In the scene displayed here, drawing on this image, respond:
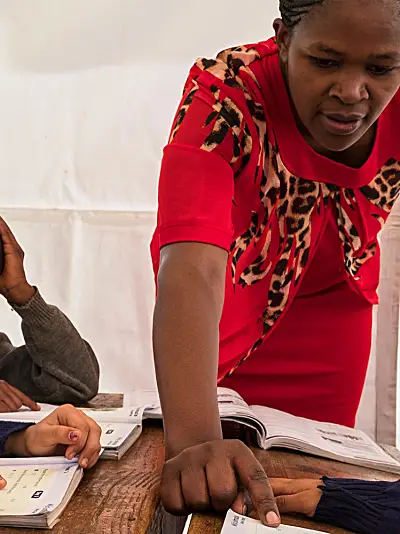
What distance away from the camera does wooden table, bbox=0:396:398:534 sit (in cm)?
64

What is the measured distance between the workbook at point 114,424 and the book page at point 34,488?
0.35 feet

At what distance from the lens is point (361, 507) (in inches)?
26.9

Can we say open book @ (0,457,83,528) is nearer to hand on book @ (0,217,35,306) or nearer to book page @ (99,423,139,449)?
book page @ (99,423,139,449)

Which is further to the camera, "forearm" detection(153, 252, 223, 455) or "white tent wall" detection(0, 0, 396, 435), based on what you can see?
"white tent wall" detection(0, 0, 396, 435)

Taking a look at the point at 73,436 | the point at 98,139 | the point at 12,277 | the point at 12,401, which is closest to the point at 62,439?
the point at 73,436

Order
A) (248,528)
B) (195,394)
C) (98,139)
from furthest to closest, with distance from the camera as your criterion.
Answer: (98,139) → (195,394) → (248,528)

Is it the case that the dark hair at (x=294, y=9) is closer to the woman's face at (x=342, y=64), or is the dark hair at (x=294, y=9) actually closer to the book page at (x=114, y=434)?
the woman's face at (x=342, y=64)

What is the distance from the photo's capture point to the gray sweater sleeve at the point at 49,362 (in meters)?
1.32

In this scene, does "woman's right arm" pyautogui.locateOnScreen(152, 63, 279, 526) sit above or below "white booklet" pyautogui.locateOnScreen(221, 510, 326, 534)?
above

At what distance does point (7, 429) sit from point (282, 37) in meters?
0.54

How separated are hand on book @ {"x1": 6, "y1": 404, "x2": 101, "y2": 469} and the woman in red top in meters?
0.09

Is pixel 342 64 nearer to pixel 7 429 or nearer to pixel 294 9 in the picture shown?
pixel 294 9

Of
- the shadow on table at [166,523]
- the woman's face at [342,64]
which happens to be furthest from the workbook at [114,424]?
the woman's face at [342,64]

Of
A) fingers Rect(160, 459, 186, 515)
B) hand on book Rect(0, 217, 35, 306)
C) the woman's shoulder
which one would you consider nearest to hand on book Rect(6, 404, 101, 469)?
fingers Rect(160, 459, 186, 515)
